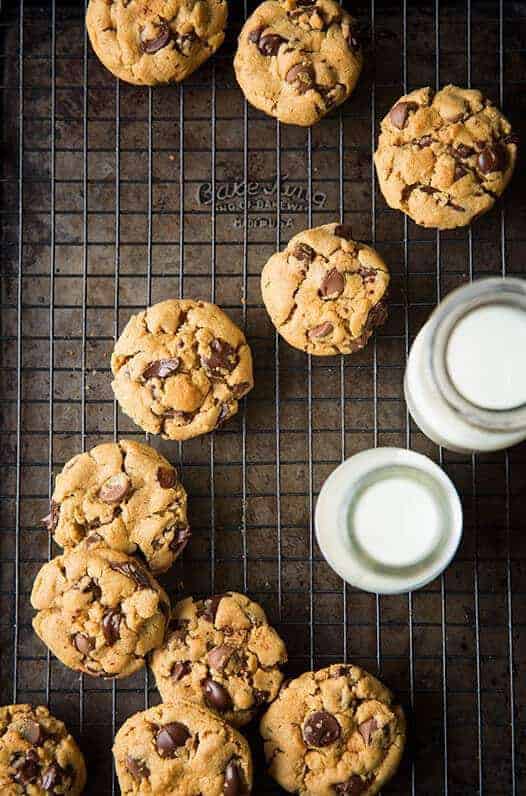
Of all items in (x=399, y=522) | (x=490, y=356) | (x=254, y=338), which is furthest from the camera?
(x=254, y=338)

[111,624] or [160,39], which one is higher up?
[160,39]

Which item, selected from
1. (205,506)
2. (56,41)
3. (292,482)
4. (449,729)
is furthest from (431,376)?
(56,41)

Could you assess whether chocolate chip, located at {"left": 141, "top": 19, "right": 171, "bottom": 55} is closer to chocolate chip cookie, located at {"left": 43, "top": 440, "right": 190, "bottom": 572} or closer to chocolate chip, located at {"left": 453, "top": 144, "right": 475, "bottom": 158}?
chocolate chip, located at {"left": 453, "top": 144, "right": 475, "bottom": 158}

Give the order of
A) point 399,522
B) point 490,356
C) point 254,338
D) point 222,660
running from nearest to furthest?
point 490,356
point 399,522
point 222,660
point 254,338

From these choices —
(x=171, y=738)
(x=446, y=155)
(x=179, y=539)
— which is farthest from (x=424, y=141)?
(x=171, y=738)

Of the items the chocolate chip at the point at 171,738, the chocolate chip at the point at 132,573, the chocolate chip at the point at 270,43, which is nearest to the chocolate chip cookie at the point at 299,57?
the chocolate chip at the point at 270,43

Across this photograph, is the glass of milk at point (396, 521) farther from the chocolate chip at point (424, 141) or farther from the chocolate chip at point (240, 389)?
the chocolate chip at point (424, 141)

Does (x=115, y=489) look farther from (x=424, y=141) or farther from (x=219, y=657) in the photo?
(x=424, y=141)
